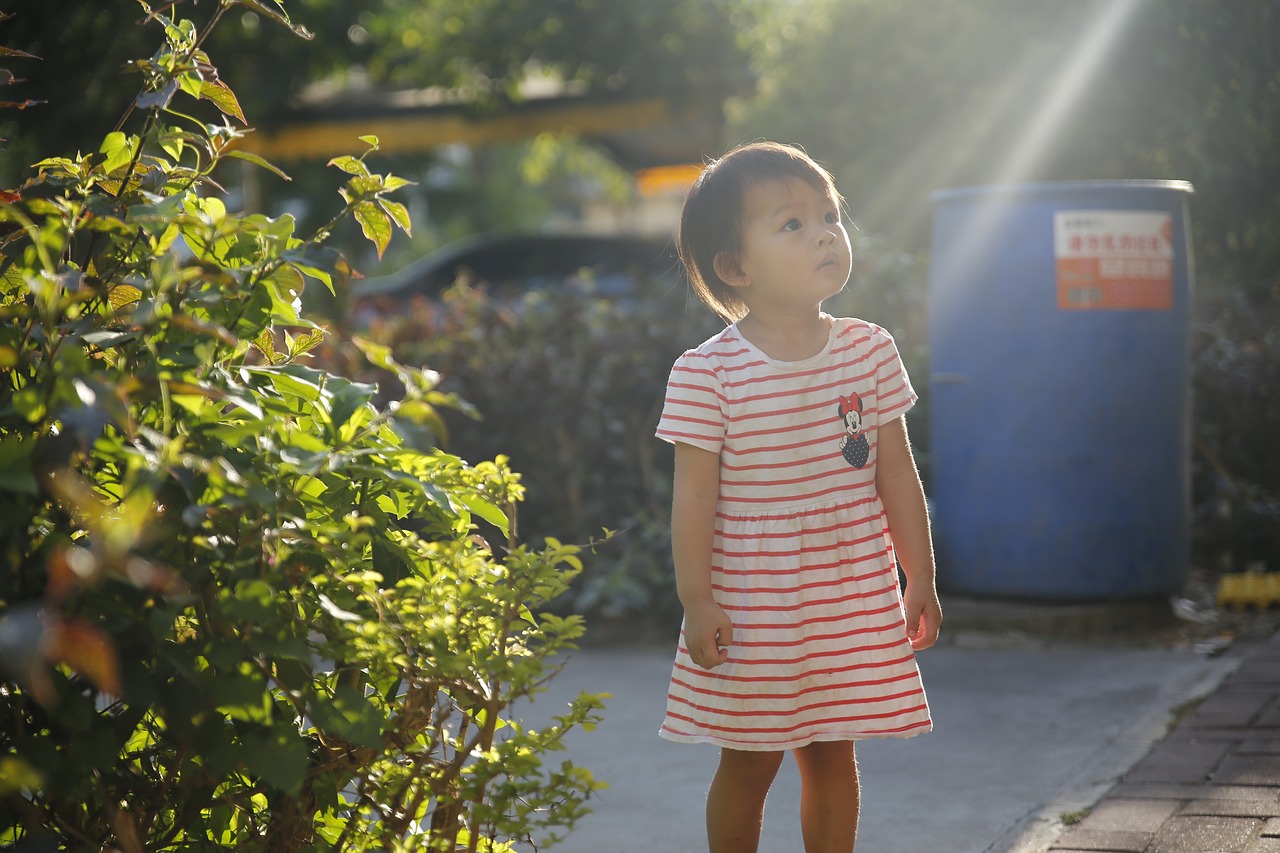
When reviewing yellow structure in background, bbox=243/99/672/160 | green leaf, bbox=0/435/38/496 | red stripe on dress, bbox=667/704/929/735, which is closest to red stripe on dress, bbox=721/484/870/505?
red stripe on dress, bbox=667/704/929/735

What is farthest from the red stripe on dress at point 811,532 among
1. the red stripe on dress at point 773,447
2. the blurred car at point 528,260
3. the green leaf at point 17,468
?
the blurred car at point 528,260

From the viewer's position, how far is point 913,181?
38.2ft

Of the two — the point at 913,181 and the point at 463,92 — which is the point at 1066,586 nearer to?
the point at 913,181

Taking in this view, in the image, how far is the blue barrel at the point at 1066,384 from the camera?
4867mm

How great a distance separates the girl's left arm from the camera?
2434mm

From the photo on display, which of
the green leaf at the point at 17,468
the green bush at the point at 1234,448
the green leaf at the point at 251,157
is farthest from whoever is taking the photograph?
the green bush at the point at 1234,448

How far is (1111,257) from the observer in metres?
4.84

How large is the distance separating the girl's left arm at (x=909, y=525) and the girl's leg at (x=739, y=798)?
1.11ft

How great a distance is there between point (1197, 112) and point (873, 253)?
234 centimetres

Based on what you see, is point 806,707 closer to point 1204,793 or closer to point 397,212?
point 397,212

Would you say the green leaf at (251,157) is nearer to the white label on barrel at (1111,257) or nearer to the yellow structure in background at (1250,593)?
the white label on barrel at (1111,257)

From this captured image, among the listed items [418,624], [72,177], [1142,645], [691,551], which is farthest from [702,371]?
[1142,645]

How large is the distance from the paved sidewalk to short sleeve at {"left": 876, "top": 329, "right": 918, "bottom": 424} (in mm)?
1020

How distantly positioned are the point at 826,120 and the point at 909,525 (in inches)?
427
